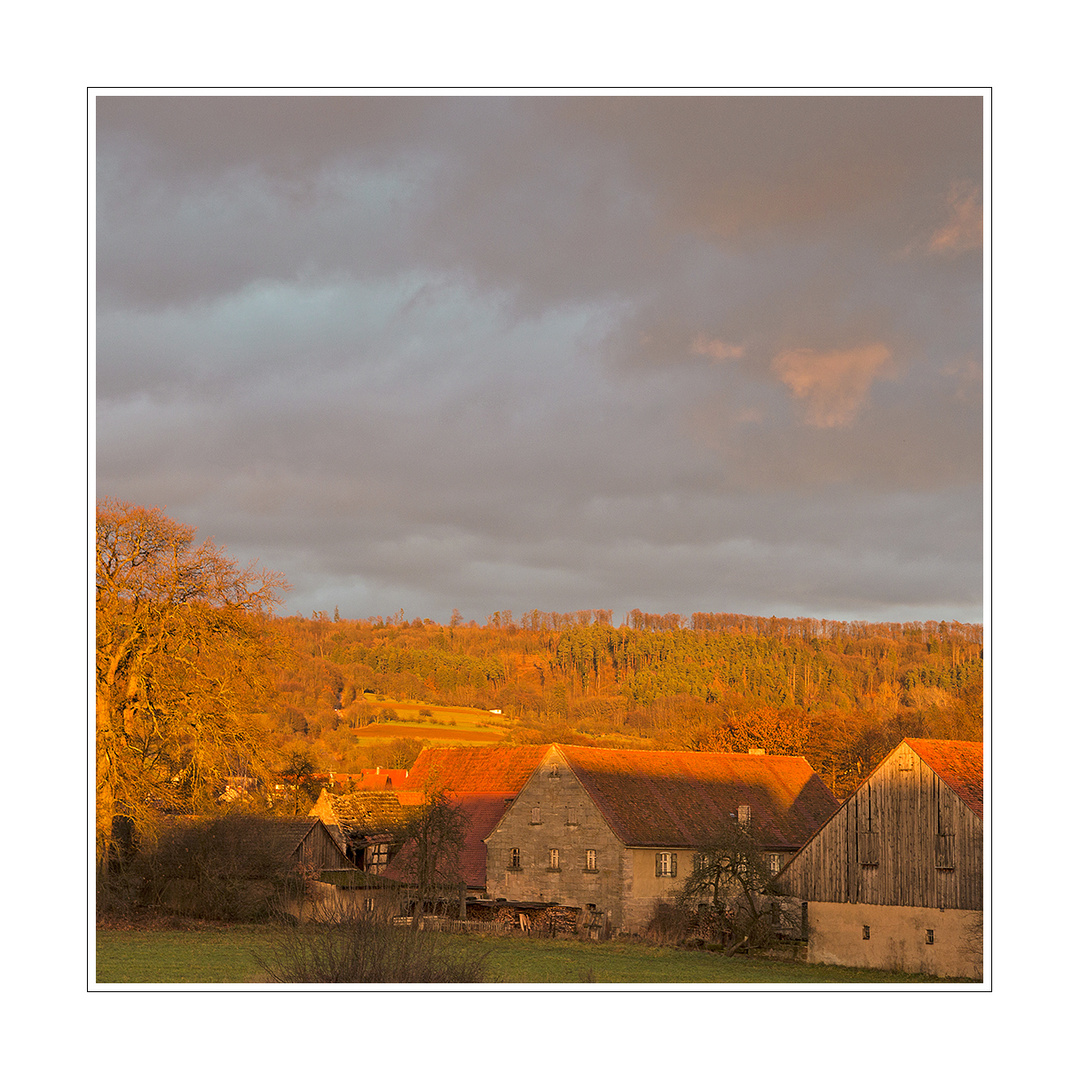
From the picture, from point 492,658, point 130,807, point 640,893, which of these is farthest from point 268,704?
point 492,658

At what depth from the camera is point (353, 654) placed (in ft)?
171

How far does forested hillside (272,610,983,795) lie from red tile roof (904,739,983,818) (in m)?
18.5

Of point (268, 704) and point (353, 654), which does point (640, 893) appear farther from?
point (353, 654)

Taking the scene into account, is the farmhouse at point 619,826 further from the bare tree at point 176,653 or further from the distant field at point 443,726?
the distant field at point 443,726

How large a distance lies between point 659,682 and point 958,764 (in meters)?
35.1

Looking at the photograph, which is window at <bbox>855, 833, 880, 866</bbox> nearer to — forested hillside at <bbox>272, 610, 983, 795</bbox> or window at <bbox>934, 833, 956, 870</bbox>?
window at <bbox>934, 833, 956, 870</bbox>

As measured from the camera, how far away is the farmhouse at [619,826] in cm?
3841

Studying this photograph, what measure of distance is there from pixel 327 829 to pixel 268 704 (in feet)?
30.4

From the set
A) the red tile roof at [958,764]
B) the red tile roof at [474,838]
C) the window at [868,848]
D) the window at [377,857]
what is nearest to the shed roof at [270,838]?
the red tile roof at [474,838]

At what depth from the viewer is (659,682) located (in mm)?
62438
